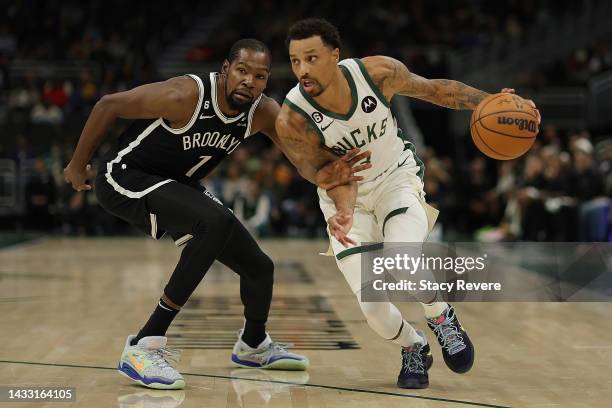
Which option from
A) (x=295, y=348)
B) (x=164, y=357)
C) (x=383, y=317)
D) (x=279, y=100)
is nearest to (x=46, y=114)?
(x=279, y=100)

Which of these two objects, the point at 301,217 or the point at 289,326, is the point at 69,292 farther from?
the point at 301,217

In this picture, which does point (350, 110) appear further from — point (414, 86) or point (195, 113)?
point (195, 113)

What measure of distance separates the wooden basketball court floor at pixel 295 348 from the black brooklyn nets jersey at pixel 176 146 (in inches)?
40.4

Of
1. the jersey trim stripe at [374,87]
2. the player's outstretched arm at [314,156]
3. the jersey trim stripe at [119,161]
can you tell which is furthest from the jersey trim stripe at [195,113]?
the jersey trim stripe at [374,87]

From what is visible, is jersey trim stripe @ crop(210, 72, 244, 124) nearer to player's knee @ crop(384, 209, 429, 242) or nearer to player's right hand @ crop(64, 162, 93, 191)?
player's right hand @ crop(64, 162, 93, 191)

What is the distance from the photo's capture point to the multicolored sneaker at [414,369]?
15.3 feet

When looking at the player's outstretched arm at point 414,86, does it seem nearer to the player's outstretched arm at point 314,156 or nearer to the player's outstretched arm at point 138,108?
the player's outstretched arm at point 314,156

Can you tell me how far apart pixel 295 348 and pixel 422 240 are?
1.45 m

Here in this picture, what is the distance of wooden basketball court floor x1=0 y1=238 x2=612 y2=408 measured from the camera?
175 inches

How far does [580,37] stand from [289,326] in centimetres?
1605

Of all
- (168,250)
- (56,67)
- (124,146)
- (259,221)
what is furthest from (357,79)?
(56,67)

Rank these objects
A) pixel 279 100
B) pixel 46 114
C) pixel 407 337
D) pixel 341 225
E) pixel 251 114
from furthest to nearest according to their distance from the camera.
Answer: pixel 46 114, pixel 279 100, pixel 251 114, pixel 407 337, pixel 341 225

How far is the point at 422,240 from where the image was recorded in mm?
4793

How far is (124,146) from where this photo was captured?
516 centimetres
